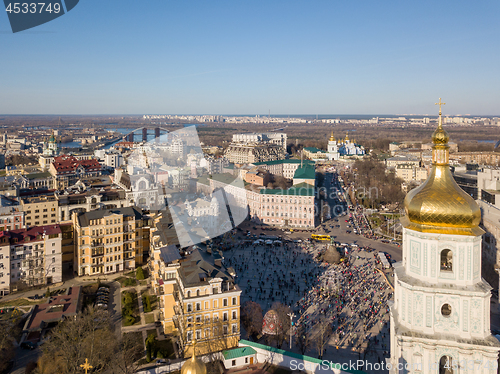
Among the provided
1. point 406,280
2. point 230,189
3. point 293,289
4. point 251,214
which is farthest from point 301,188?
point 406,280

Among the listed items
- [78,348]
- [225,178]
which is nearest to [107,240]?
[78,348]

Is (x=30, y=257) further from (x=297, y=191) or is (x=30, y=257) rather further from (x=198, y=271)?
(x=297, y=191)

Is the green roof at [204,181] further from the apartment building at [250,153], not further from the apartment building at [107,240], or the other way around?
the apartment building at [250,153]

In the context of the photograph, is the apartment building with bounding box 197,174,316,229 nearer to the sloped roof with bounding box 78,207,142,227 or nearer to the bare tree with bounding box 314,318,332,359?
the sloped roof with bounding box 78,207,142,227

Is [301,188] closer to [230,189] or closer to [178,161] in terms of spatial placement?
[230,189]

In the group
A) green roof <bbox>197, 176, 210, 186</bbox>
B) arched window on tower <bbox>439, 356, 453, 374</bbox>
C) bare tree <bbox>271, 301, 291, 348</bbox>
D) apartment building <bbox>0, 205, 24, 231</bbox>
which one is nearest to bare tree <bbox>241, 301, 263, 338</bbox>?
bare tree <bbox>271, 301, 291, 348</bbox>
